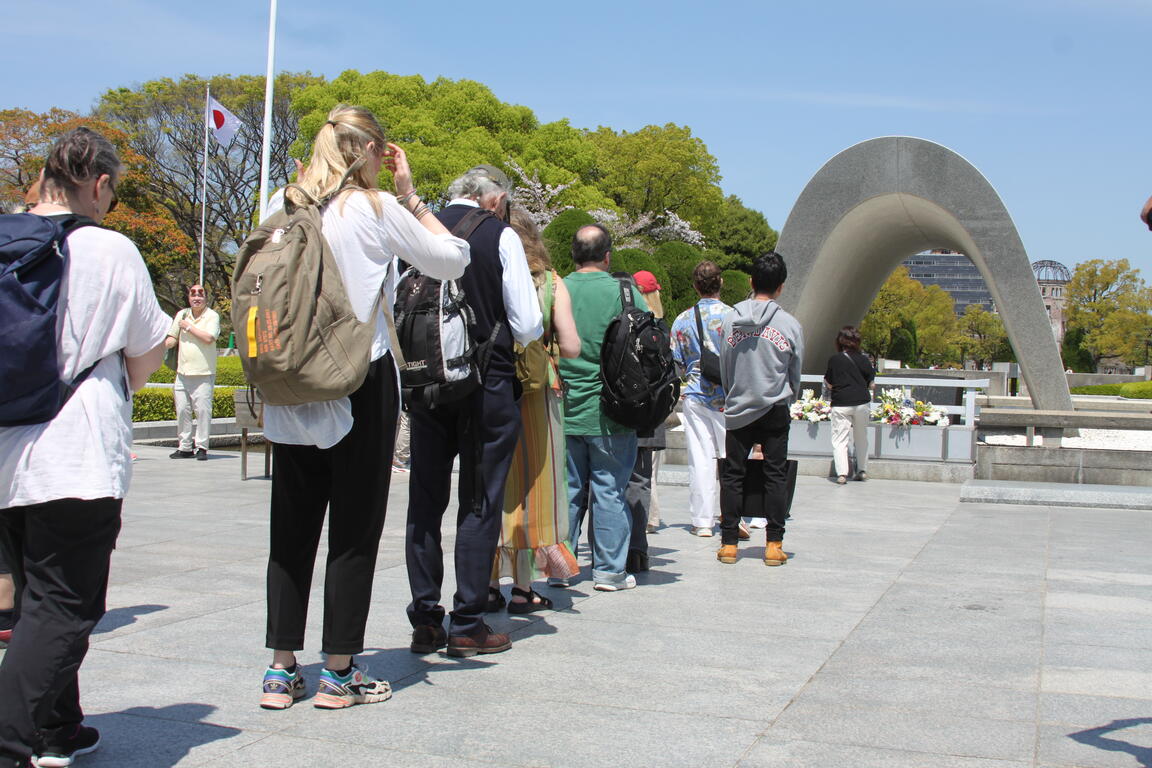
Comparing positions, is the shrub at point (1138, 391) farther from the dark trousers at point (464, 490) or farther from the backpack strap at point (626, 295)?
the dark trousers at point (464, 490)

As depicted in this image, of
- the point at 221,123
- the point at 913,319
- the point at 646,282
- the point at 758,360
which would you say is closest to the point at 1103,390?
the point at 913,319

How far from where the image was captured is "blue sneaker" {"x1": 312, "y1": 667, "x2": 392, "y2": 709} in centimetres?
351

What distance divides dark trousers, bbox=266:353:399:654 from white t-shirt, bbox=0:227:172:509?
0.67m

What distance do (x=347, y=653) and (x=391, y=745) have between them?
436 mm

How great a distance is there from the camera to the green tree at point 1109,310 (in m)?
66.5

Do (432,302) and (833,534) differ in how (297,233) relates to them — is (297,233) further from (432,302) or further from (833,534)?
(833,534)

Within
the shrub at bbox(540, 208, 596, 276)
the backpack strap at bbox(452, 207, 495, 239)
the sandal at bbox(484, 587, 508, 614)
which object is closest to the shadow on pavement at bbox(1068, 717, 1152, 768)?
the sandal at bbox(484, 587, 508, 614)

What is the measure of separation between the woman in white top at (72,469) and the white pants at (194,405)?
30.1 feet

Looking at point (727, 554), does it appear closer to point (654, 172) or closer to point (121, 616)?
point (121, 616)

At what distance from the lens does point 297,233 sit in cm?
328

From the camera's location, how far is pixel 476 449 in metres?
4.27

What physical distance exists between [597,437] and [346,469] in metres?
2.26

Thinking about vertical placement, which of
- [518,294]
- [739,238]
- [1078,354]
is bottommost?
[518,294]

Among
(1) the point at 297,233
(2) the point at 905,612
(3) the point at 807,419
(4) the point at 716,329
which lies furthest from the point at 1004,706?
(3) the point at 807,419
